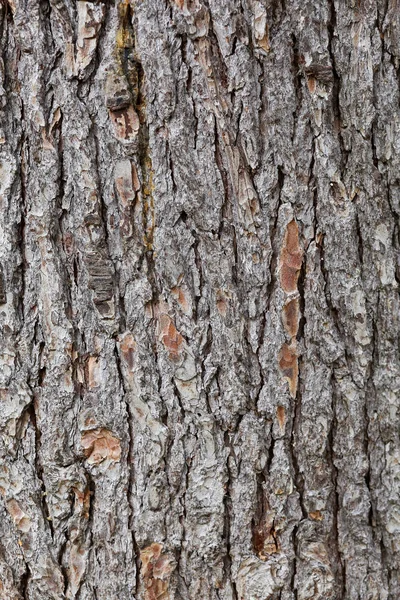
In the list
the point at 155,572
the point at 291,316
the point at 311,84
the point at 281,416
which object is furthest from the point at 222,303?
the point at 155,572

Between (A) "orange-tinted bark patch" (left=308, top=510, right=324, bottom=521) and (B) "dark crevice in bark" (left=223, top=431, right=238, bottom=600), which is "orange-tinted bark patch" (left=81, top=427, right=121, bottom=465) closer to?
(B) "dark crevice in bark" (left=223, top=431, right=238, bottom=600)

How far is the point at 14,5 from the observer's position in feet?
4.45

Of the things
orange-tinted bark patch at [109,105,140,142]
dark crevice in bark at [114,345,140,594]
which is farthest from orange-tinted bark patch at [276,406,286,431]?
orange-tinted bark patch at [109,105,140,142]

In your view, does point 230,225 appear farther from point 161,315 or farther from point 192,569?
point 192,569

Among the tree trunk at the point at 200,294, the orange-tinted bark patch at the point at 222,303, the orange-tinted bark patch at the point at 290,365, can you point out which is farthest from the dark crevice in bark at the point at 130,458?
the orange-tinted bark patch at the point at 290,365

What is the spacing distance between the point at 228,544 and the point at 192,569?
103 mm

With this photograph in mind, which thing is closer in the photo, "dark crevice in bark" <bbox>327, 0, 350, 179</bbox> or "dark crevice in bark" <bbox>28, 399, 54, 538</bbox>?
"dark crevice in bark" <bbox>327, 0, 350, 179</bbox>

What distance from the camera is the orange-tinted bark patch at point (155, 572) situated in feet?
4.65

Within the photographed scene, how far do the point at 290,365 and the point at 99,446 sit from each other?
0.49 metres

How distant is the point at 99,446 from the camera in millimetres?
1423

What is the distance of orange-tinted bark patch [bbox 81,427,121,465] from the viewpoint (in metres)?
1.42

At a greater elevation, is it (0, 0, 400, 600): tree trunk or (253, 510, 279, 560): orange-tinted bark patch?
(0, 0, 400, 600): tree trunk

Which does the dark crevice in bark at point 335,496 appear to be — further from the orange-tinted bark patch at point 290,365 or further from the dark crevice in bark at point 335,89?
the dark crevice in bark at point 335,89

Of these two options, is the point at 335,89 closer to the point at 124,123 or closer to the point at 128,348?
the point at 124,123
